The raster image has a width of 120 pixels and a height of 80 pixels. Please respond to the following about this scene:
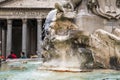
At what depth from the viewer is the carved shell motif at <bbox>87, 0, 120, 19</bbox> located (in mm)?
10031

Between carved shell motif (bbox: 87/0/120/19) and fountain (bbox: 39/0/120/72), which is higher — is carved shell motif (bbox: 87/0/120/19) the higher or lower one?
the higher one

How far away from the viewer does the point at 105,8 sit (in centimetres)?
1011

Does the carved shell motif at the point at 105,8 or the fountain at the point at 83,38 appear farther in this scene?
the carved shell motif at the point at 105,8

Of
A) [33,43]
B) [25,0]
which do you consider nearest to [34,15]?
[25,0]

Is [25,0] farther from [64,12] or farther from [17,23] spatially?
[64,12]

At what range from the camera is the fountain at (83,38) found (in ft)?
31.1

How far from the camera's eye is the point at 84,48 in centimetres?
955

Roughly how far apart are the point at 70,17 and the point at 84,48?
3.28 ft

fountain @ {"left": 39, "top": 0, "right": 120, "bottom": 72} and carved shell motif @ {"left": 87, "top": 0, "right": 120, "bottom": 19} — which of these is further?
A: carved shell motif @ {"left": 87, "top": 0, "right": 120, "bottom": 19}

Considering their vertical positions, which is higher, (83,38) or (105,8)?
(105,8)

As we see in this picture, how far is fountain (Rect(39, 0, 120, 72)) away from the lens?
9492 millimetres

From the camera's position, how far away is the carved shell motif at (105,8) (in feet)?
32.9

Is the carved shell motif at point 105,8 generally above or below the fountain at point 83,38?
above

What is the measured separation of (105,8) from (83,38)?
1235 millimetres
